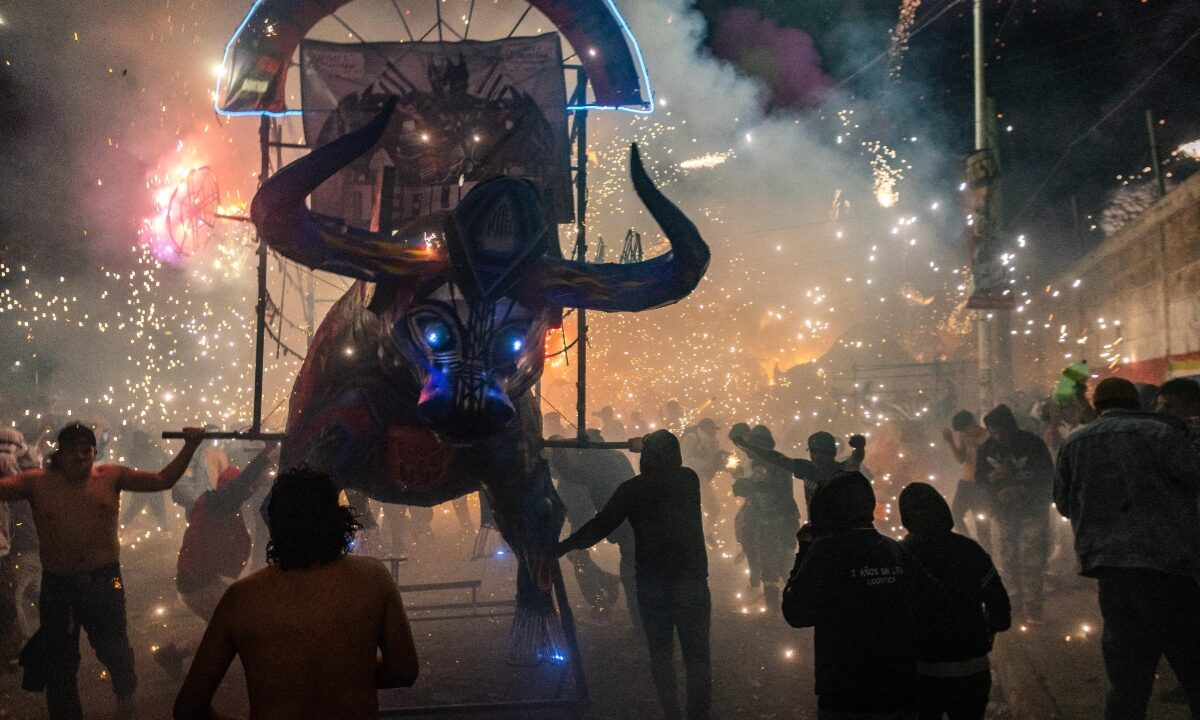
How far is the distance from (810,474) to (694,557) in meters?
2.75

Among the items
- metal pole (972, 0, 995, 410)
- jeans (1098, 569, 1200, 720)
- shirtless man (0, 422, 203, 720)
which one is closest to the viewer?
jeans (1098, 569, 1200, 720)

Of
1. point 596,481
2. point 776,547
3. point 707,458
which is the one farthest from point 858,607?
point 707,458

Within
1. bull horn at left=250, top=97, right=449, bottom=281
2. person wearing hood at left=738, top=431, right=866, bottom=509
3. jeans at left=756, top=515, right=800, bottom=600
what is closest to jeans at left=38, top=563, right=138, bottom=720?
bull horn at left=250, top=97, right=449, bottom=281

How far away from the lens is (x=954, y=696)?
344 centimetres

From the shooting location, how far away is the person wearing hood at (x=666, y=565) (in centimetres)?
514

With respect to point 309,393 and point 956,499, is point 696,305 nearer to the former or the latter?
point 956,499

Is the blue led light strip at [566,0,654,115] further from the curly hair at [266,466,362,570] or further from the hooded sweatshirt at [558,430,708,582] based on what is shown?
the curly hair at [266,466,362,570]

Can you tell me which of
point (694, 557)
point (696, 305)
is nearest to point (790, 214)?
point (696, 305)

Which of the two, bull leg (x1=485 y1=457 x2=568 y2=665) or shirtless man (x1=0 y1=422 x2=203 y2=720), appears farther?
bull leg (x1=485 y1=457 x2=568 y2=665)

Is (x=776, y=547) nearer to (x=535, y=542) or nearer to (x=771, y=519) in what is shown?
(x=771, y=519)

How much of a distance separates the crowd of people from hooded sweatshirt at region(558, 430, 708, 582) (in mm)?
14

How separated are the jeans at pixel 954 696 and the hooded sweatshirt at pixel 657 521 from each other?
1935 millimetres

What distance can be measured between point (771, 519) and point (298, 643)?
734 cm

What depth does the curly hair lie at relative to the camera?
232cm
